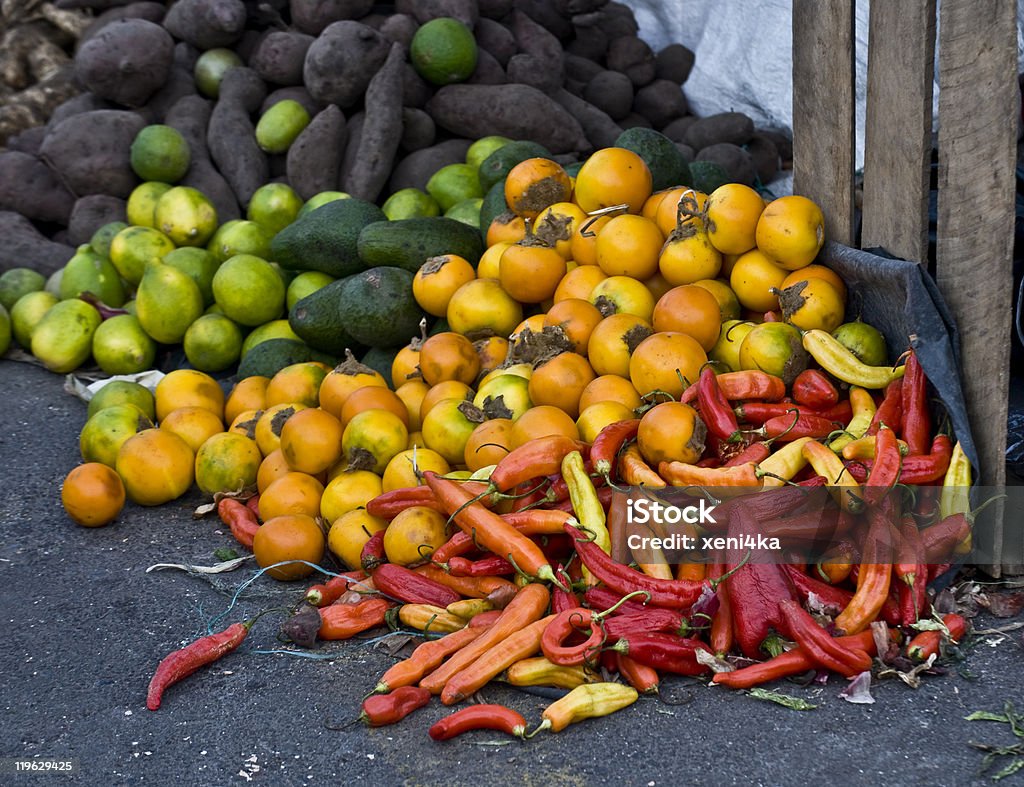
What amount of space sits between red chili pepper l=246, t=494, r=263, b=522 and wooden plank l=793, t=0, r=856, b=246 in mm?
2349

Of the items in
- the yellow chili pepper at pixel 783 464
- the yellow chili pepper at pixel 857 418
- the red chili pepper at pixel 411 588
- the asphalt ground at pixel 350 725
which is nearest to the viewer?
the asphalt ground at pixel 350 725

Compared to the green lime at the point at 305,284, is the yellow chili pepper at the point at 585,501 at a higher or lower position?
lower

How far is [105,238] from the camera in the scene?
5613 millimetres

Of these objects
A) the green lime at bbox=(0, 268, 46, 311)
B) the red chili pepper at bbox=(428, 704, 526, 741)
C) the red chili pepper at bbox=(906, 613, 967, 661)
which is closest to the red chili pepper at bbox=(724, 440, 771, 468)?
the red chili pepper at bbox=(906, 613, 967, 661)

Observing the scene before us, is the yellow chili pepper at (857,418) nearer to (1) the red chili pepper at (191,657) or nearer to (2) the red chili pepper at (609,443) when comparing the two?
(2) the red chili pepper at (609,443)

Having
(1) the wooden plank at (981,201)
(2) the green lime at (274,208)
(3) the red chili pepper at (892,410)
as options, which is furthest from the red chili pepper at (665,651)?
(2) the green lime at (274,208)

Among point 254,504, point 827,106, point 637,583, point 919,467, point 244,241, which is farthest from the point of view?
point 244,241

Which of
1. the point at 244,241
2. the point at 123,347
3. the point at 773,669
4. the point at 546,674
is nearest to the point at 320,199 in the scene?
the point at 244,241

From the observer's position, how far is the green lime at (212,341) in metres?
4.78

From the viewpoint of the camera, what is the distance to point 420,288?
13.4 feet

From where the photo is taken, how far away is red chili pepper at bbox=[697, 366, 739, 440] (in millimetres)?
2908

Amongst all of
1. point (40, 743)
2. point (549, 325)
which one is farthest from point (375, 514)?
point (40, 743)

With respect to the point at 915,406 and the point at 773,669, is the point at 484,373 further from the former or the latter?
the point at 773,669

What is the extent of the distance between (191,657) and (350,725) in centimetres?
55
